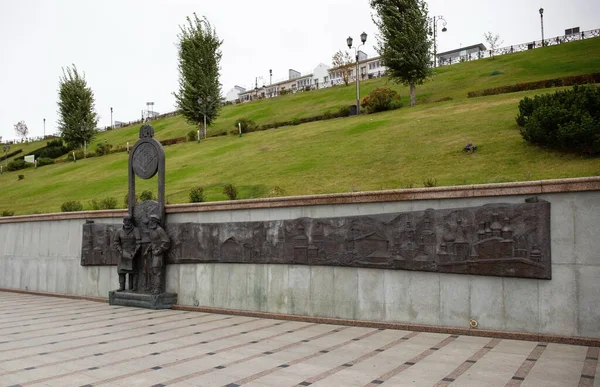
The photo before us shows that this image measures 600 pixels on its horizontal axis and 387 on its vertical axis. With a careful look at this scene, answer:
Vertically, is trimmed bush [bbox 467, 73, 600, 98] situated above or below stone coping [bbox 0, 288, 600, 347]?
above

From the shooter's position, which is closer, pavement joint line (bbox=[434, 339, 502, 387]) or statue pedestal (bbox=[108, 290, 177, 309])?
pavement joint line (bbox=[434, 339, 502, 387])

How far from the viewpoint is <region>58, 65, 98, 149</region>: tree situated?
51.7 metres

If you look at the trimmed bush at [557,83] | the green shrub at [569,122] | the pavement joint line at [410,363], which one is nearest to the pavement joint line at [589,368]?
the pavement joint line at [410,363]

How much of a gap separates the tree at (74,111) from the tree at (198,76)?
49.0ft

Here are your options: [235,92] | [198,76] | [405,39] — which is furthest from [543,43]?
[235,92]

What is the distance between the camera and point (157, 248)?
42.4 feet

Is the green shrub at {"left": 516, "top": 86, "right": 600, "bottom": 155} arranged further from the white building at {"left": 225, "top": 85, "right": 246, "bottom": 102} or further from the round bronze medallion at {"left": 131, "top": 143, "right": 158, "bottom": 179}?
the white building at {"left": 225, "top": 85, "right": 246, "bottom": 102}

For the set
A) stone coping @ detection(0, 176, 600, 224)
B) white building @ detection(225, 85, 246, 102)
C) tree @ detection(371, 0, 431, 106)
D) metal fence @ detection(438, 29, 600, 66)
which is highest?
white building @ detection(225, 85, 246, 102)

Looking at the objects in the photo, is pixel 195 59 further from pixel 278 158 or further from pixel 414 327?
pixel 414 327

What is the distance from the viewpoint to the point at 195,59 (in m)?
43.4

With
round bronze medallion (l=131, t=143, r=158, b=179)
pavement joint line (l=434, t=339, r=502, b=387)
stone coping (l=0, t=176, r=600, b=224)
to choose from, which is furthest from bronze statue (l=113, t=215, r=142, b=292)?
pavement joint line (l=434, t=339, r=502, b=387)

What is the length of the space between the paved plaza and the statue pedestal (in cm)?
188

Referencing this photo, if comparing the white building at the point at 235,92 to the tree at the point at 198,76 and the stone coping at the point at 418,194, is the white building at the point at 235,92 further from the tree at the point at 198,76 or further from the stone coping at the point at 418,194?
the stone coping at the point at 418,194

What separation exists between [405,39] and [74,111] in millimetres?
37518
